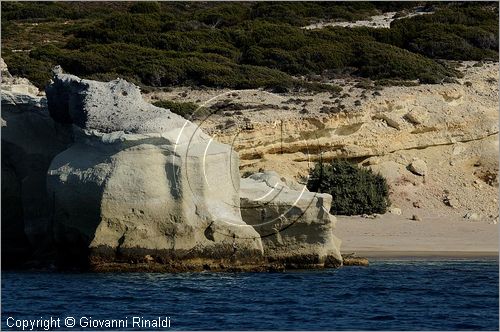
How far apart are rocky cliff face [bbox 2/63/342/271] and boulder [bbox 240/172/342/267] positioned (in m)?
Result: 0.03

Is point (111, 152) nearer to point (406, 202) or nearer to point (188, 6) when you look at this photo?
point (406, 202)

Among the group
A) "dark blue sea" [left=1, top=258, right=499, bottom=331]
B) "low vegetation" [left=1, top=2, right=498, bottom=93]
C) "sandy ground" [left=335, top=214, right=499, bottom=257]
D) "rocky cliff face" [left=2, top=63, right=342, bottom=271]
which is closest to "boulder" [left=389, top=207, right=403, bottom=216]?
"sandy ground" [left=335, top=214, right=499, bottom=257]

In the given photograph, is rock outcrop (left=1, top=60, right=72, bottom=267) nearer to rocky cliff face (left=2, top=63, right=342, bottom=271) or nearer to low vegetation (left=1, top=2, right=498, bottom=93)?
rocky cliff face (left=2, top=63, right=342, bottom=271)

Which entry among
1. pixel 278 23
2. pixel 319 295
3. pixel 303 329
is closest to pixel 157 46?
pixel 278 23

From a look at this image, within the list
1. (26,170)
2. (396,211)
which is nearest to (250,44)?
(396,211)

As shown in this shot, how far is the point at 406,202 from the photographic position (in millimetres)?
31422

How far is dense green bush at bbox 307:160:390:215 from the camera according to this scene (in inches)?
1179

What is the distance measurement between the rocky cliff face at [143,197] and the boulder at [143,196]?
0.06 ft

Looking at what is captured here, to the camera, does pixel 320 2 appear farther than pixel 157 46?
Yes

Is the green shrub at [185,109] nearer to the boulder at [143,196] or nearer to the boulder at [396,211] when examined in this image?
the boulder at [396,211]

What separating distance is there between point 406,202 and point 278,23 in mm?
20317

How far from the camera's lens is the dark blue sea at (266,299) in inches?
715

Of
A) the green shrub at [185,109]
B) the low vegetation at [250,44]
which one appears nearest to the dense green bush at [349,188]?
the green shrub at [185,109]

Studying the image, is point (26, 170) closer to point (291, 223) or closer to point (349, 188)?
point (291, 223)
